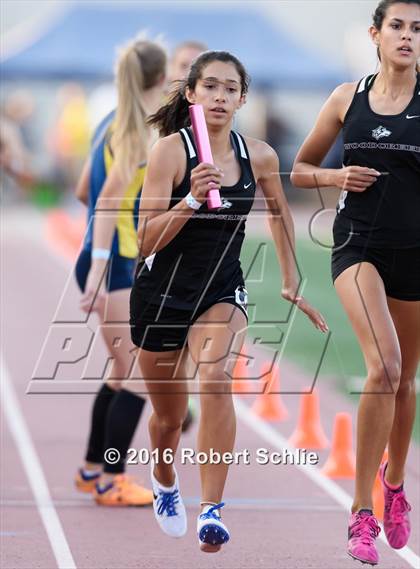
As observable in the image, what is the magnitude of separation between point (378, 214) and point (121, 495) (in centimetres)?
275

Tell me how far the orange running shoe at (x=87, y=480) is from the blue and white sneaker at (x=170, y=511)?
60.6 inches

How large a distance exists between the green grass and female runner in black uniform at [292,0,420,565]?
6.50ft

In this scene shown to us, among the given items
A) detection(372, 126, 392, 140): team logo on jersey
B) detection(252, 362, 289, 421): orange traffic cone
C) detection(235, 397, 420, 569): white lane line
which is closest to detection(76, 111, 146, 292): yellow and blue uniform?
detection(235, 397, 420, 569): white lane line

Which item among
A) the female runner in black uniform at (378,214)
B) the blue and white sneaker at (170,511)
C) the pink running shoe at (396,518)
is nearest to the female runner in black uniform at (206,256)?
the female runner in black uniform at (378,214)

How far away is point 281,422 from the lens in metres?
11.1

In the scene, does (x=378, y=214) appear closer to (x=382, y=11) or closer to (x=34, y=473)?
(x=382, y=11)

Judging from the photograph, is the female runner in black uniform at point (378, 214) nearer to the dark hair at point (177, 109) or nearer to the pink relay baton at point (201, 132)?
the dark hair at point (177, 109)

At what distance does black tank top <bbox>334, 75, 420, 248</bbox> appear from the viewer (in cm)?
629

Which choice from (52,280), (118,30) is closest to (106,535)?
(52,280)

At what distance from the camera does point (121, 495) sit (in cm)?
824

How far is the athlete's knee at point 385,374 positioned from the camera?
20.5 feet

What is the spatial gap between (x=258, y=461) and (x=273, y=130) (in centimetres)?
3153

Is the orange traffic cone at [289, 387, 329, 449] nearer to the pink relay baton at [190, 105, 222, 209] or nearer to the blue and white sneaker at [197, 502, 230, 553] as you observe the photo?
the blue and white sneaker at [197, 502, 230, 553]

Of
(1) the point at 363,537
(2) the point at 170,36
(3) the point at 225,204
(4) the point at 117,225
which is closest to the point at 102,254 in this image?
(4) the point at 117,225
